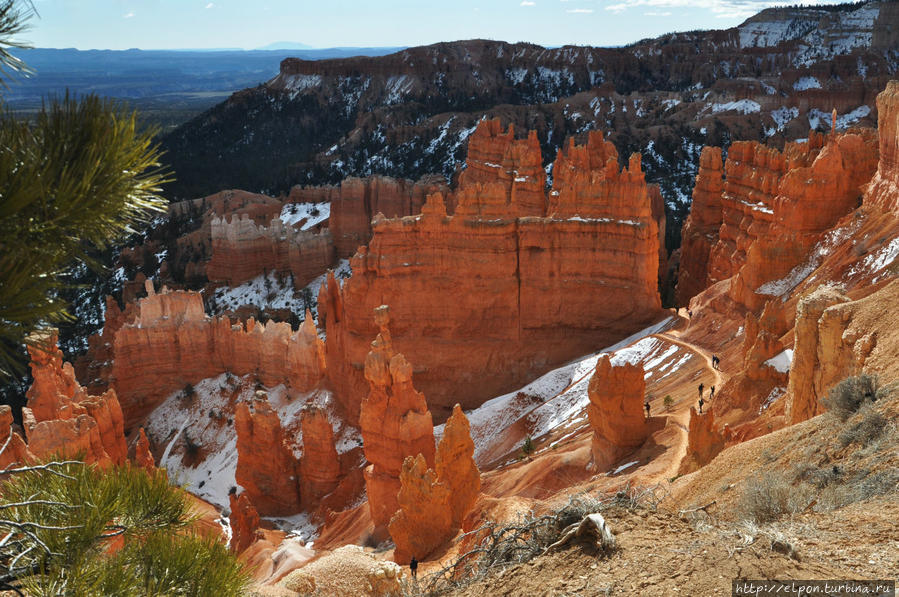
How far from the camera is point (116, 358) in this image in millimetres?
41344

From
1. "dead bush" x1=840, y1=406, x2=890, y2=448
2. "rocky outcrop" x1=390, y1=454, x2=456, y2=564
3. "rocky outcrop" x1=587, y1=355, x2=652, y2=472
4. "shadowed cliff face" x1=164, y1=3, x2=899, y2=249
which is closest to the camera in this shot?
"dead bush" x1=840, y1=406, x2=890, y2=448

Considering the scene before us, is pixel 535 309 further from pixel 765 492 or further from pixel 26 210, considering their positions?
pixel 26 210

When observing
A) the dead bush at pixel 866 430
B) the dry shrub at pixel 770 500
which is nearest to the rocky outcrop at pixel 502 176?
the dead bush at pixel 866 430

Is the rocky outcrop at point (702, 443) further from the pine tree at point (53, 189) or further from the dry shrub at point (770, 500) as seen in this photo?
the pine tree at point (53, 189)

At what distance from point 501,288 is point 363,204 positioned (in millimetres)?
38936

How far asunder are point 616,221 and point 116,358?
26749 millimetres

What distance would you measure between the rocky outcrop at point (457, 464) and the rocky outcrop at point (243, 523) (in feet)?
32.9

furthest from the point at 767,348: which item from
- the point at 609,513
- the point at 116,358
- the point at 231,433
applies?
the point at 116,358

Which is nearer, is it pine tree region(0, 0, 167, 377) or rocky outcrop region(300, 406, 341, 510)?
pine tree region(0, 0, 167, 377)

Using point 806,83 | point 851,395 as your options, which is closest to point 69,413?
point 851,395

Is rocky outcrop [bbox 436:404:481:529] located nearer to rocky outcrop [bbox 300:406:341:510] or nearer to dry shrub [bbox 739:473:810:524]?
rocky outcrop [bbox 300:406:341:510]

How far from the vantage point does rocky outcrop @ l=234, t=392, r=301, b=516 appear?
31.0 meters

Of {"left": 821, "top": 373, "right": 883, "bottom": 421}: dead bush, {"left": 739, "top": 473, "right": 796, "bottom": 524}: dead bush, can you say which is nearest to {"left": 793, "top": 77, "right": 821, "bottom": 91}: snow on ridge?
{"left": 821, "top": 373, "right": 883, "bottom": 421}: dead bush

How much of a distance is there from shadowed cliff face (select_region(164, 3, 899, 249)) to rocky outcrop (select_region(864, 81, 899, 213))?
161 ft
